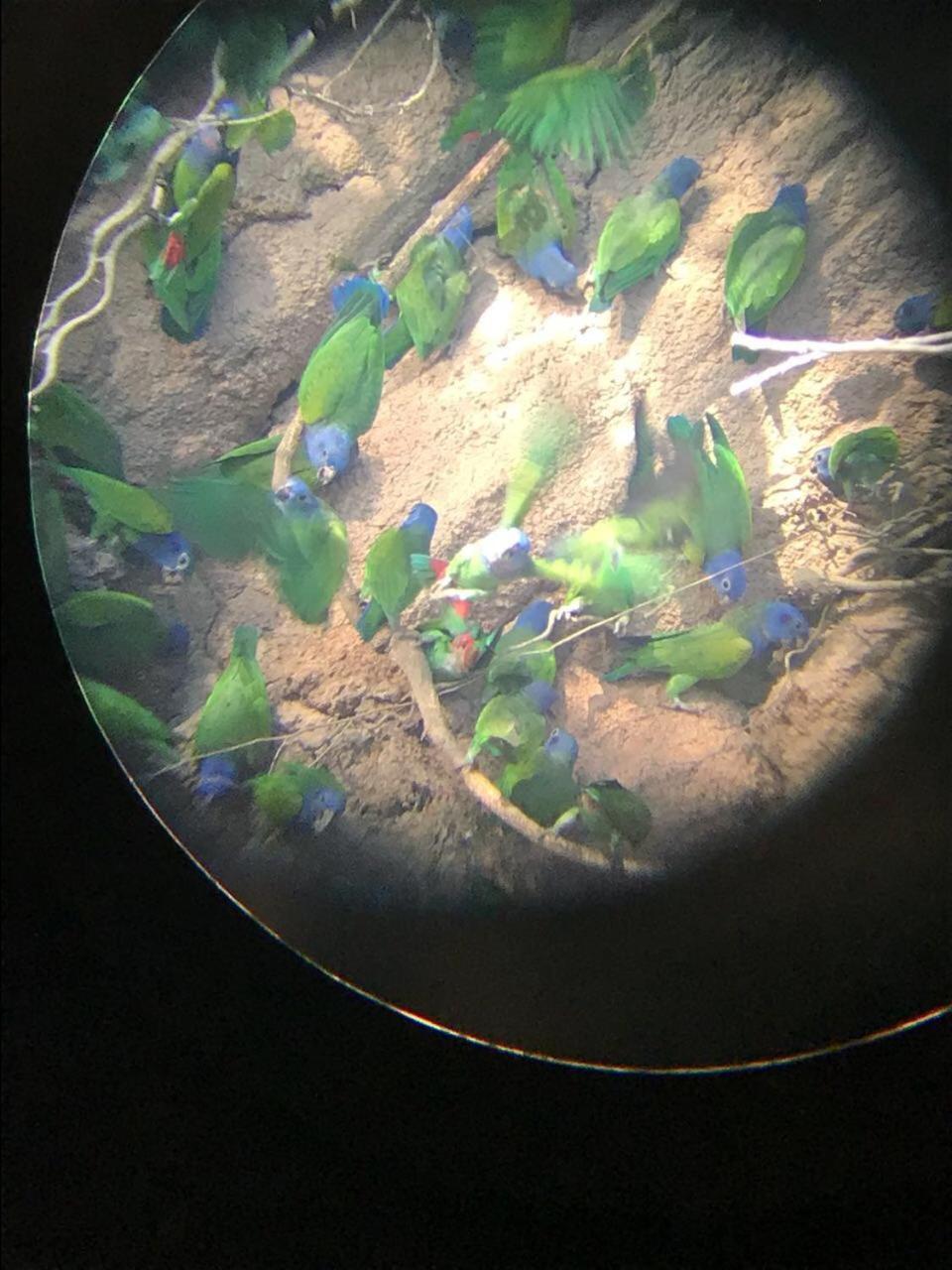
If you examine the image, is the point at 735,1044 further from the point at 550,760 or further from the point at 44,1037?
the point at 44,1037

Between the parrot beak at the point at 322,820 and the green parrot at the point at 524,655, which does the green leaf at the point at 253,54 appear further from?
the parrot beak at the point at 322,820

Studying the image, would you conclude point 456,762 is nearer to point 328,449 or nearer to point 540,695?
point 540,695

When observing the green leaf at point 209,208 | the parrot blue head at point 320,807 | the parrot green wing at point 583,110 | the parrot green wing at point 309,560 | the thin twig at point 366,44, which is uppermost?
the thin twig at point 366,44

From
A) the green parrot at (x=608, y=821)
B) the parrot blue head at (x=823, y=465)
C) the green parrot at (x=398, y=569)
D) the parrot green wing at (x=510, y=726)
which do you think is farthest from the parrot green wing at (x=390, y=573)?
the parrot blue head at (x=823, y=465)

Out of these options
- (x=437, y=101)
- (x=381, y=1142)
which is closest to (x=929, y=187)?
(x=437, y=101)

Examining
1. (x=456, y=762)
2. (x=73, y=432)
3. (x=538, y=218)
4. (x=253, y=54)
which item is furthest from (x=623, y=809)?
(x=253, y=54)

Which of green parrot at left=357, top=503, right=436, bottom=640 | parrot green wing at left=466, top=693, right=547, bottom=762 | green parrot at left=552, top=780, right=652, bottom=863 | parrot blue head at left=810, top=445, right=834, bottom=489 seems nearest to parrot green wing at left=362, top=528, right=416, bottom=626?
green parrot at left=357, top=503, right=436, bottom=640

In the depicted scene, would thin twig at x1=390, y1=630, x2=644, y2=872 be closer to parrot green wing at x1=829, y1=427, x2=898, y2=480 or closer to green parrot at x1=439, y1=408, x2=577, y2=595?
green parrot at x1=439, y1=408, x2=577, y2=595
